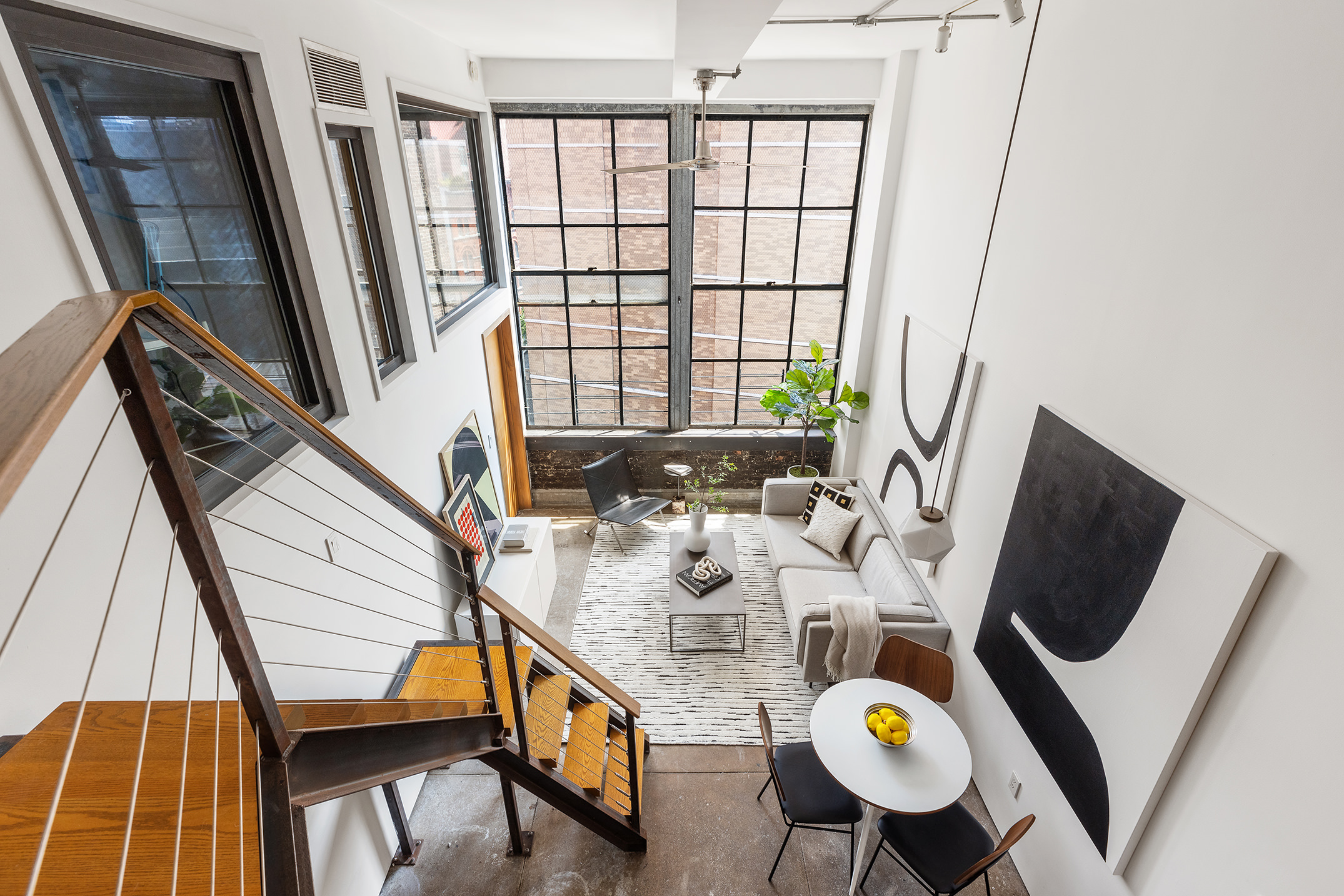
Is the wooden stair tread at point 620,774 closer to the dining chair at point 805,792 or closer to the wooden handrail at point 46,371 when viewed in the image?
the dining chair at point 805,792

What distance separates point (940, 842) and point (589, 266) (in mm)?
5027

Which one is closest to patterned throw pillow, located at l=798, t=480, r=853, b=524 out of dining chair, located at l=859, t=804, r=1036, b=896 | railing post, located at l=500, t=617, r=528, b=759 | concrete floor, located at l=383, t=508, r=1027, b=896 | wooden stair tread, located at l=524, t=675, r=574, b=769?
concrete floor, located at l=383, t=508, r=1027, b=896

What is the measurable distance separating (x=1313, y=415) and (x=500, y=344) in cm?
537

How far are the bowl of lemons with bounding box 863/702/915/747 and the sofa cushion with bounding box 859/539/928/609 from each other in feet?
3.82

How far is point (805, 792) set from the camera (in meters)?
3.01

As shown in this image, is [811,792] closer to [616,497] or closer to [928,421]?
[928,421]

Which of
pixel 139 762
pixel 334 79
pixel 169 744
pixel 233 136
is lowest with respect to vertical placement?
pixel 169 744

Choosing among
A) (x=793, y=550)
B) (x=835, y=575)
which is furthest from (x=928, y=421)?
(x=793, y=550)

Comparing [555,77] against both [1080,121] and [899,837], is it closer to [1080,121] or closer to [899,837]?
[1080,121]

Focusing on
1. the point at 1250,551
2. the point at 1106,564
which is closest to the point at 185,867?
the point at 1250,551

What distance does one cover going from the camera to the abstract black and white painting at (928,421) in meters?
3.73

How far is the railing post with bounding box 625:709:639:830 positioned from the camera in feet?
9.59

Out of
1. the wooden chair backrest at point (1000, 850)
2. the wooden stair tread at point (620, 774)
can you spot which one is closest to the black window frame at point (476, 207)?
the wooden stair tread at point (620, 774)

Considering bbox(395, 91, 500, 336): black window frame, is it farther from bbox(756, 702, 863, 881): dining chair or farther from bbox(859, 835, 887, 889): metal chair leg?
bbox(859, 835, 887, 889): metal chair leg
